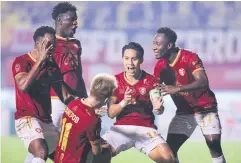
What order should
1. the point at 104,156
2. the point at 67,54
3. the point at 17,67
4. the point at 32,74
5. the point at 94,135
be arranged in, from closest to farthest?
the point at 94,135, the point at 104,156, the point at 32,74, the point at 17,67, the point at 67,54

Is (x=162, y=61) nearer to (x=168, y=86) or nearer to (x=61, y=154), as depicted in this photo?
(x=168, y=86)

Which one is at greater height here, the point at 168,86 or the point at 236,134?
the point at 168,86

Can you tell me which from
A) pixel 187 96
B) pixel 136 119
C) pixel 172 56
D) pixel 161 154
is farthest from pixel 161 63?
pixel 161 154

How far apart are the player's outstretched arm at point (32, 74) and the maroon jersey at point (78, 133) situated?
585 millimetres

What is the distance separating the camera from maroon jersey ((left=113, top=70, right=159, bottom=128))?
Answer: 3.56 meters

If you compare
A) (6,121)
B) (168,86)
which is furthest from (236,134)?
(6,121)

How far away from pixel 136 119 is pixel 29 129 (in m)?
0.84

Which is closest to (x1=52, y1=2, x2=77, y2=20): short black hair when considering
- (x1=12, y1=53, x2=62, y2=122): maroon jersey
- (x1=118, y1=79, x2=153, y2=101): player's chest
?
(x1=12, y1=53, x2=62, y2=122): maroon jersey

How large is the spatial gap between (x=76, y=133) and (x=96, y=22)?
1.14 m

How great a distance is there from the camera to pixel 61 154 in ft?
10.1

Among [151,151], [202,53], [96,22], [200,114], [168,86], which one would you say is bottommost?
[151,151]

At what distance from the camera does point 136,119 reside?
357cm

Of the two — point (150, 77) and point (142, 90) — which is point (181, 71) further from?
point (142, 90)

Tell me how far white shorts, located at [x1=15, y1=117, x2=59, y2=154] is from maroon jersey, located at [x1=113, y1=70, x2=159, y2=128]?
1.71ft
